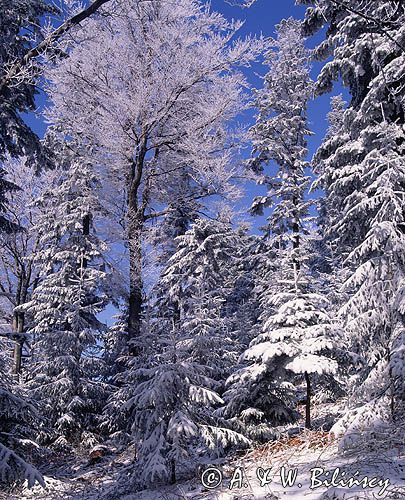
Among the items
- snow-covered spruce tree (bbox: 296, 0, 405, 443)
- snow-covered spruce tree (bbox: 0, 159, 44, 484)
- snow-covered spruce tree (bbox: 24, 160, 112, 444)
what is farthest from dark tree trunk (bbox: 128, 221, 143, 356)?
snow-covered spruce tree (bbox: 296, 0, 405, 443)

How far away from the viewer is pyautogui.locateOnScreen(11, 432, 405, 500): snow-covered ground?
4320mm

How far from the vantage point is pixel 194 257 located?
19.0 m

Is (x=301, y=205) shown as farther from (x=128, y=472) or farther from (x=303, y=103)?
(x=128, y=472)

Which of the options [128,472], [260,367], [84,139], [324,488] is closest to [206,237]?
[84,139]

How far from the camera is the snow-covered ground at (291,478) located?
170 inches

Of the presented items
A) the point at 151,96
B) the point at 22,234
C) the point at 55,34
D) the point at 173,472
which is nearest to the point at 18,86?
the point at 55,34

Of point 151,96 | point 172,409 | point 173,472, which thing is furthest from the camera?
point 151,96

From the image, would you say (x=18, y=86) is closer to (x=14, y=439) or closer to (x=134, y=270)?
(x=134, y=270)

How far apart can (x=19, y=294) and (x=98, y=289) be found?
3.99m

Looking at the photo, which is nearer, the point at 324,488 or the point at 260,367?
the point at 324,488

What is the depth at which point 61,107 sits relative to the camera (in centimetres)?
1145
